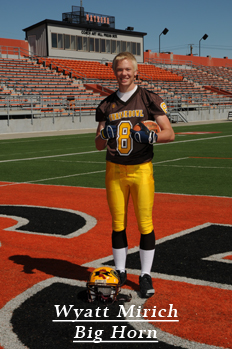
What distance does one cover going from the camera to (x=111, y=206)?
155 inches

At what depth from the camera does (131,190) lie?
3906 millimetres

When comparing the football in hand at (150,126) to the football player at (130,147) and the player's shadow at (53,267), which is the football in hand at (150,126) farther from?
the player's shadow at (53,267)

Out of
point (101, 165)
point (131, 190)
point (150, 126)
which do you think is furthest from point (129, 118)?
point (101, 165)

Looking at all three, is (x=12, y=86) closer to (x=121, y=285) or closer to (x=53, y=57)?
(x=53, y=57)

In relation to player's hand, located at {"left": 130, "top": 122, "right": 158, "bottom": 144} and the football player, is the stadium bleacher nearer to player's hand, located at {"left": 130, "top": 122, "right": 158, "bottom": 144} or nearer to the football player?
the football player

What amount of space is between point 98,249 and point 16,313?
178 cm

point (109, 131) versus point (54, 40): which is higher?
point (54, 40)

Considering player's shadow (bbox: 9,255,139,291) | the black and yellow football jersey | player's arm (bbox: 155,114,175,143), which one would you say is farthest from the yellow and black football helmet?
player's arm (bbox: 155,114,175,143)

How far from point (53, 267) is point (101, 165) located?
26.7 ft

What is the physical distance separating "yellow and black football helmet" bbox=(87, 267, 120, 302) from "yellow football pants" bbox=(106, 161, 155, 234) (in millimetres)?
484

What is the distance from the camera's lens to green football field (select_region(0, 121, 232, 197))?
9570 millimetres

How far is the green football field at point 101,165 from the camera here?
957cm

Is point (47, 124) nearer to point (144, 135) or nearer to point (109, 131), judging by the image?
point (109, 131)

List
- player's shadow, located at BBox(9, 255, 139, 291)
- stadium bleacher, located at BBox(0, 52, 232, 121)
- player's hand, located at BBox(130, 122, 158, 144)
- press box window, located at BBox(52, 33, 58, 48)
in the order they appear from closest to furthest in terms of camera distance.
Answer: player's hand, located at BBox(130, 122, 158, 144), player's shadow, located at BBox(9, 255, 139, 291), stadium bleacher, located at BBox(0, 52, 232, 121), press box window, located at BBox(52, 33, 58, 48)
